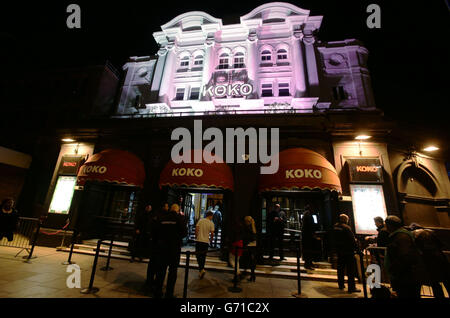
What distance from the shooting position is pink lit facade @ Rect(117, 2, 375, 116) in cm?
1558

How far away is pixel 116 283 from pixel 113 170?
15.5ft

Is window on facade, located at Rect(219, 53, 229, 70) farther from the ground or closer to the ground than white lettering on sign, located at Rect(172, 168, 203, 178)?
farther from the ground

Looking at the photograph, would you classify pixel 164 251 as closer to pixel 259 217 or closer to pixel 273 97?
pixel 259 217

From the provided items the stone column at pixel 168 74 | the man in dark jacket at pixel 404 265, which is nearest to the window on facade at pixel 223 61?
the stone column at pixel 168 74

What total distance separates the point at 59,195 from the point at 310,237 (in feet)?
44.2

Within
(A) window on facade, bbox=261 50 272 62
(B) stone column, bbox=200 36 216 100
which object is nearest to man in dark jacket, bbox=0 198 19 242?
(B) stone column, bbox=200 36 216 100

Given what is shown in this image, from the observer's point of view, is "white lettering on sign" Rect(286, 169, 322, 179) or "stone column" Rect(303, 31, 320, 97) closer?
"white lettering on sign" Rect(286, 169, 322, 179)

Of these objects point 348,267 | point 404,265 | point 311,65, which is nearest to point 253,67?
point 311,65

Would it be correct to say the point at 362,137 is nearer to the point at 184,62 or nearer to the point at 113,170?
the point at 113,170

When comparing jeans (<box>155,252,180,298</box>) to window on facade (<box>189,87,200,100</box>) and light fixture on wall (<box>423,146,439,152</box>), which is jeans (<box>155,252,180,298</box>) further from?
window on facade (<box>189,87,200,100</box>)

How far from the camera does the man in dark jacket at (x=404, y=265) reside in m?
3.82

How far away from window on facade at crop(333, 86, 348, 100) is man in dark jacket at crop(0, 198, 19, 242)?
20.9 m

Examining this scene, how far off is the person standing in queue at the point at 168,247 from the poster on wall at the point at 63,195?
883 cm

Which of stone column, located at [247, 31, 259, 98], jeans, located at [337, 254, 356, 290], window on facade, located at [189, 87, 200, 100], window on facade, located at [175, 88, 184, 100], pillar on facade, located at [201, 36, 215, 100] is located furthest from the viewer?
window on facade, located at [175, 88, 184, 100]
